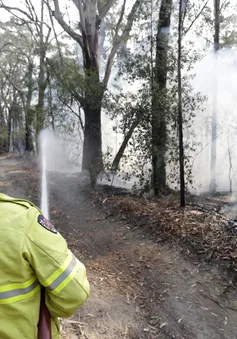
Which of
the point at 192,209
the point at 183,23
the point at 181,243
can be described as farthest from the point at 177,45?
the point at 181,243

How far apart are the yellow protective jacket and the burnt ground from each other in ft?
7.70

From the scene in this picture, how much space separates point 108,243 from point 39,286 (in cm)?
522

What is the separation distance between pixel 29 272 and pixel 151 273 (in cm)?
401

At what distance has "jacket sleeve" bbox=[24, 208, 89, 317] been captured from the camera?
135 cm

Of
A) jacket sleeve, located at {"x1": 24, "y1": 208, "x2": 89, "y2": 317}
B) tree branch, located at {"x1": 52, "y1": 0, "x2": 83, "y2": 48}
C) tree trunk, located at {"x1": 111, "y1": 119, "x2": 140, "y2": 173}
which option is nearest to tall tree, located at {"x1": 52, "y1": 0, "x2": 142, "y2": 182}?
tree branch, located at {"x1": 52, "y1": 0, "x2": 83, "y2": 48}

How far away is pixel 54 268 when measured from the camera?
4.52 ft

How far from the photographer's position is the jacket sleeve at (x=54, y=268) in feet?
4.44

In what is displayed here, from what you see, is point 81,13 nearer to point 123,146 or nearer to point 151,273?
point 123,146

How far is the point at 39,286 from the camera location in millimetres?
1452

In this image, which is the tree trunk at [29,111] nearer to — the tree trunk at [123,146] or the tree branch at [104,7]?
the tree branch at [104,7]

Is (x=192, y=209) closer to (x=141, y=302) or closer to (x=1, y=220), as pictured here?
(x=141, y=302)

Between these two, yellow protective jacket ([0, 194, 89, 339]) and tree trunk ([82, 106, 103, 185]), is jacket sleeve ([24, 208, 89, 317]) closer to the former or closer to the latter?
yellow protective jacket ([0, 194, 89, 339])

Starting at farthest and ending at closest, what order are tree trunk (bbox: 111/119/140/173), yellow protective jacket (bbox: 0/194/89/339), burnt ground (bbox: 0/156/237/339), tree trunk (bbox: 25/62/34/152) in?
1. tree trunk (bbox: 25/62/34/152)
2. tree trunk (bbox: 111/119/140/173)
3. burnt ground (bbox: 0/156/237/339)
4. yellow protective jacket (bbox: 0/194/89/339)

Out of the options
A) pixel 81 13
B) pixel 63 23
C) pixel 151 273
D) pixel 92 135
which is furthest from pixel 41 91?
pixel 151 273
